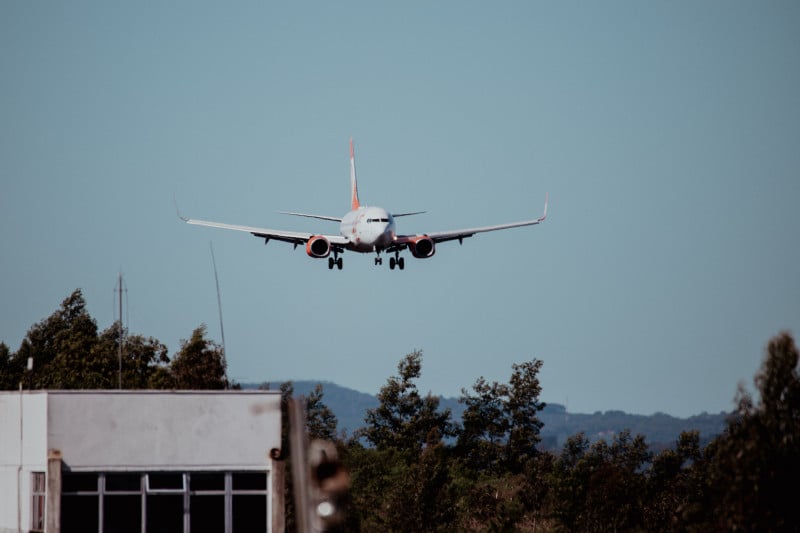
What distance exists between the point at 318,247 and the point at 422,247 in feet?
19.5

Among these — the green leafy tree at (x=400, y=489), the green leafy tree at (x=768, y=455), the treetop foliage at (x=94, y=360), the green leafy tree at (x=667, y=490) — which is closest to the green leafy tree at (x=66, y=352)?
the treetop foliage at (x=94, y=360)

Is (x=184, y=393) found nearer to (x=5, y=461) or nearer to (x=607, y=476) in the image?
(x=5, y=461)

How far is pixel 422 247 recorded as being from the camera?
79812 millimetres

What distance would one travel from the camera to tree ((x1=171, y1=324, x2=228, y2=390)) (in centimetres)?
7262

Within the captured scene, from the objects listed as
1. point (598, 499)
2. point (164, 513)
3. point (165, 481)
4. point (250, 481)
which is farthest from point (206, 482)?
point (598, 499)

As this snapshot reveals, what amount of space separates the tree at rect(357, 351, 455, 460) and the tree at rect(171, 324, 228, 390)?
26949 millimetres

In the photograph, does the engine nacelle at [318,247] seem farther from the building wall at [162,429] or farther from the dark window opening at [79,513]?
the dark window opening at [79,513]

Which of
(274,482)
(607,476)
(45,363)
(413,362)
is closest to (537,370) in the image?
(413,362)

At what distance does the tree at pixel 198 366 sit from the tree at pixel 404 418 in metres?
26.9

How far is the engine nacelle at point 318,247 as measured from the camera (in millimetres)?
78812

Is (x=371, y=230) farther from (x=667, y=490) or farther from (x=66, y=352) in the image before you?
(x=66, y=352)

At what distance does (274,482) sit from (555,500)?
2000cm

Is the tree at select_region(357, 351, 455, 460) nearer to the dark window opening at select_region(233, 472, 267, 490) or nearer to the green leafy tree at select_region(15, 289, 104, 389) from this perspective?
the green leafy tree at select_region(15, 289, 104, 389)

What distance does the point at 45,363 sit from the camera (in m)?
115
